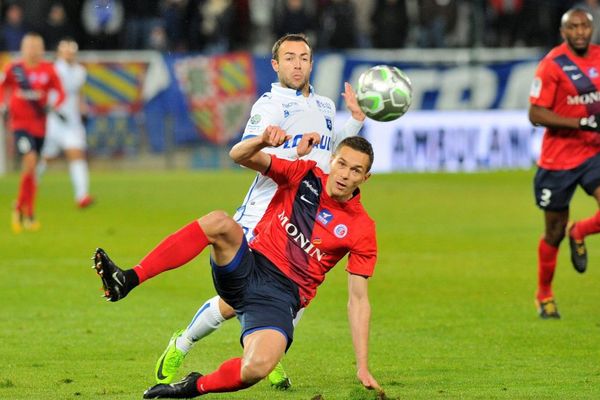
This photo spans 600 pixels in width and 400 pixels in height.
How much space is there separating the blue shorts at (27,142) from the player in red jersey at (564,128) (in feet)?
29.3

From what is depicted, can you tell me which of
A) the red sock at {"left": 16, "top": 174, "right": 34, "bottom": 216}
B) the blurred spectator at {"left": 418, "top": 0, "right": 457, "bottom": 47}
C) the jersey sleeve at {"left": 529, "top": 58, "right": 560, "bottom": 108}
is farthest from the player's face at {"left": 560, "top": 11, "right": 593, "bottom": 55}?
the blurred spectator at {"left": 418, "top": 0, "right": 457, "bottom": 47}

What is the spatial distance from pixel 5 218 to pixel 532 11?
47.7 feet

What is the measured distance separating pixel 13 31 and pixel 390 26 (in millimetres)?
8043

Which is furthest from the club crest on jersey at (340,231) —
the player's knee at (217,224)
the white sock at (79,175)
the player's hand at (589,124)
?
the white sock at (79,175)

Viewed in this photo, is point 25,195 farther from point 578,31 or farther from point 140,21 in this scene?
point 140,21

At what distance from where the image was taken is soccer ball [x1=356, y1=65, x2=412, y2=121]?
8.14 meters

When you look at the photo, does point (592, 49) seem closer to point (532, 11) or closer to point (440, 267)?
point (440, 267)

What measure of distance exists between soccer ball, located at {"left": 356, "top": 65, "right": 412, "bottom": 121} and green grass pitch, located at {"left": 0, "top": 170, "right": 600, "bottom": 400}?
1.70m

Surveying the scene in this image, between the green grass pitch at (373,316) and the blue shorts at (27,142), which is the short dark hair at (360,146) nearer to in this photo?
the green grass pitch at (373,316)

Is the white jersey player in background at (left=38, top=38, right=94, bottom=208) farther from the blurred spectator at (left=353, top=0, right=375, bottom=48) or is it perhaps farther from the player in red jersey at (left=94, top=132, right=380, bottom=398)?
the player in red jersey at (left=94, top=132, right=380, bottom=398)

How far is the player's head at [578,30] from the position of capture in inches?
414

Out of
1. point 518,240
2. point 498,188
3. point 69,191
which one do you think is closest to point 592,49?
point 518,240

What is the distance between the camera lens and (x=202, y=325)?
7789mm

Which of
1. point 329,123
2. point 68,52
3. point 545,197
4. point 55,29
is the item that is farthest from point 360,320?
point 55,29
